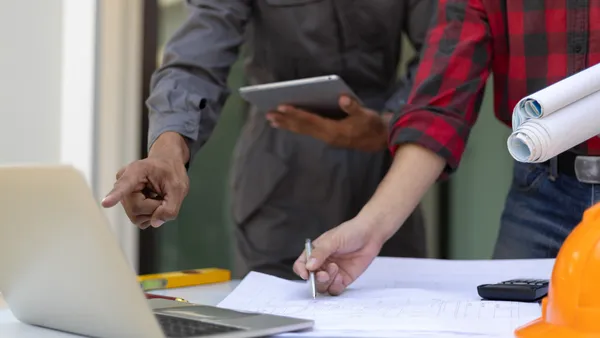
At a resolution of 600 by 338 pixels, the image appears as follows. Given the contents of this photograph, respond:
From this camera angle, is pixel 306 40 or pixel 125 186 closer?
pixel 125 186

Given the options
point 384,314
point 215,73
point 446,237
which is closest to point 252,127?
point 215,73

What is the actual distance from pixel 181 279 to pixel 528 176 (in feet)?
1.61

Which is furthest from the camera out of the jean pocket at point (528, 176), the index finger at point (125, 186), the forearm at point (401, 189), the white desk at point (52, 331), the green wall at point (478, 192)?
the green wall at point (478, 192)

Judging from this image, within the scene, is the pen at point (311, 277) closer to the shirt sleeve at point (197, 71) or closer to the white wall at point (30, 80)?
the shirt sleeve at point (197, 71)

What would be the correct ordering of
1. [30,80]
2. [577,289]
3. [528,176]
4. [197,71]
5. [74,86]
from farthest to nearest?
[74,86] → [30,80] → [197,71] → [528,176] → [577,289]

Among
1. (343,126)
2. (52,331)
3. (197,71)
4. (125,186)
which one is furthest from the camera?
(343,126)

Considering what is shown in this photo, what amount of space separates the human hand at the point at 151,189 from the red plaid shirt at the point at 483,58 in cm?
27

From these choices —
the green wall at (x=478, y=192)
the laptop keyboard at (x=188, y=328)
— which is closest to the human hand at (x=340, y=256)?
the laptop keyboard at (x=188, y=328)

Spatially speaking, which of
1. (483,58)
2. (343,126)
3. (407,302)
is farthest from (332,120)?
(407,302)

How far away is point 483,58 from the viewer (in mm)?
919

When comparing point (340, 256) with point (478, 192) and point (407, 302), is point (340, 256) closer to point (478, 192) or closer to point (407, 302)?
point (407, 302)

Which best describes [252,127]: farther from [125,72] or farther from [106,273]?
[106,273]

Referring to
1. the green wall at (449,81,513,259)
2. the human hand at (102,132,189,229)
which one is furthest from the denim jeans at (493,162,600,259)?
the green wall at (449,81,513,259)

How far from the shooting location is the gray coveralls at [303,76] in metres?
1.22
